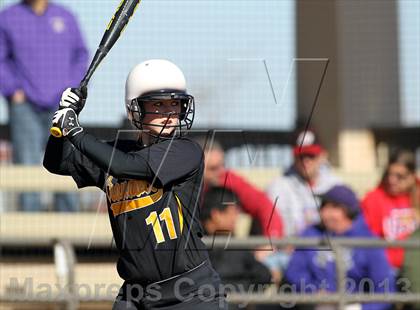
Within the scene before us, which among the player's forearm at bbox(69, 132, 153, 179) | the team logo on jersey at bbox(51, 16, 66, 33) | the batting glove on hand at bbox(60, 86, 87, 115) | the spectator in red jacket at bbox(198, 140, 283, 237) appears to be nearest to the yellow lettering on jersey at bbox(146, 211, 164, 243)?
the player's forearm at bbox(69, 132, 153, 179)

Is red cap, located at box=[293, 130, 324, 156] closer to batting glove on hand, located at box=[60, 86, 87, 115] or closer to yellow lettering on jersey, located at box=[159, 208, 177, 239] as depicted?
yellow lettering on jersey, located at box=[159, 208, 177, 239]

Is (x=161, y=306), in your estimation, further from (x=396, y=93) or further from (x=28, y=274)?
(x=396, y=93)

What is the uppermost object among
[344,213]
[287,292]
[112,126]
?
[112,126]

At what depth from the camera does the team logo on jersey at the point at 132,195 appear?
432cm

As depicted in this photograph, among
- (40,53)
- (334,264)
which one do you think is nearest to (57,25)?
(40,53)

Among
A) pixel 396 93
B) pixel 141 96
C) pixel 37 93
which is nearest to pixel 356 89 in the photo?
pixel 396 93

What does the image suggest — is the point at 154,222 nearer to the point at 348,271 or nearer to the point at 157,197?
the point at 157,197

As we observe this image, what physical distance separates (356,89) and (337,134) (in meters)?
0.44

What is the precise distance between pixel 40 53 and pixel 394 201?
9.07 ft

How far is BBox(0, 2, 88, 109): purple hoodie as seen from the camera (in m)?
7.63

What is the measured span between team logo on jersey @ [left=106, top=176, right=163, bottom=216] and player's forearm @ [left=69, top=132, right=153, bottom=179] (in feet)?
0.39

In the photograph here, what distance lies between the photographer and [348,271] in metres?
7.22

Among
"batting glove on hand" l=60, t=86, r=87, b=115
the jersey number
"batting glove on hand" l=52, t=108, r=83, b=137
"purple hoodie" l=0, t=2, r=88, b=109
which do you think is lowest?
the jersey number

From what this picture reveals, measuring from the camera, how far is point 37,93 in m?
7.62
